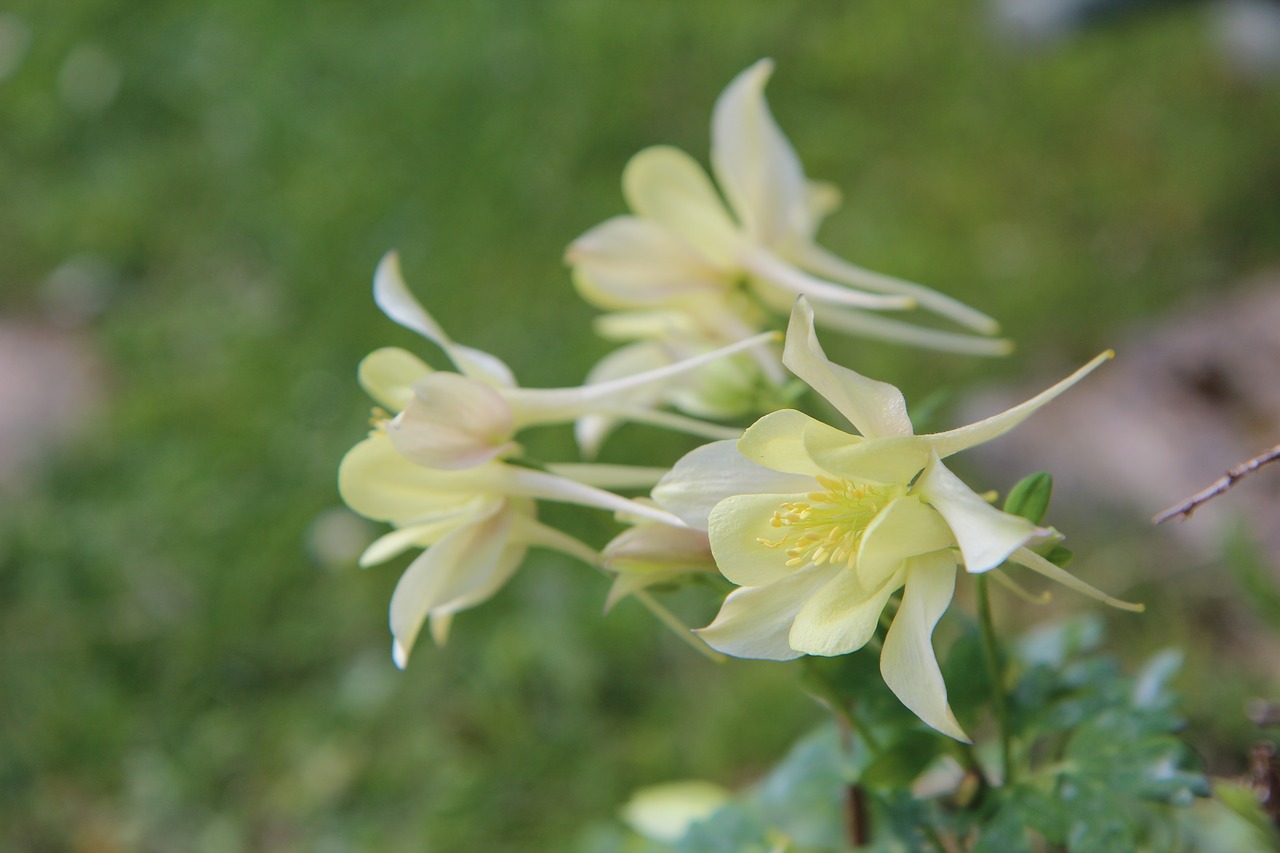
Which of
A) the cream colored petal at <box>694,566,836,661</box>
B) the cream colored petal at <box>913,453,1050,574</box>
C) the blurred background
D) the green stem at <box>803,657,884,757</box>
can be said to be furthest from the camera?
the blurred background

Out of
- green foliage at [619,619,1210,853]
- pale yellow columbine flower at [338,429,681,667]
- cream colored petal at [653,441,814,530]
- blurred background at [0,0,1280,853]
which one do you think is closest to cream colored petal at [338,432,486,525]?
pale yellow columbine flower at [338,429,681,667]

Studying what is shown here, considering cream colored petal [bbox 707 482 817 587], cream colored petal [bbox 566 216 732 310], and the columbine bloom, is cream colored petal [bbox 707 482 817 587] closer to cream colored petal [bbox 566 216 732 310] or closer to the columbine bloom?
the columbine bloom

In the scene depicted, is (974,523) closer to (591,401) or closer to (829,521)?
(829,521)

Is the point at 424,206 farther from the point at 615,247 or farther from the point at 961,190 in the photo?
the point at 615,247

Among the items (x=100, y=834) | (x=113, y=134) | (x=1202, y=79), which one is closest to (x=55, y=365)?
(x=113, y=134)

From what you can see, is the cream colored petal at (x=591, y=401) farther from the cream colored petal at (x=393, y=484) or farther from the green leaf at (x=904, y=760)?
the green leaf at (x=904, y=760)
